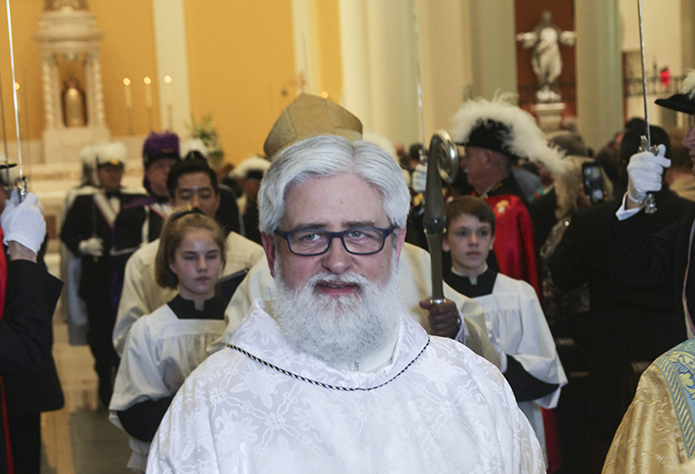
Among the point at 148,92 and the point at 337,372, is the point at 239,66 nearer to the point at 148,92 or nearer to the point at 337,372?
the point at 148,92

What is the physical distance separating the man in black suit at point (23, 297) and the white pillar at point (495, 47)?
7290 millimetres

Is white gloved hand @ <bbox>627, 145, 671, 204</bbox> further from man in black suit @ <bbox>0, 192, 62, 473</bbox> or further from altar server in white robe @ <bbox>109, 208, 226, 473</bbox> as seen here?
man in black suit @ <bbox>0, 192, 62, 473</bbox>

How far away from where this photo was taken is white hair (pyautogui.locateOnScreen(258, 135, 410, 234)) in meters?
1.88

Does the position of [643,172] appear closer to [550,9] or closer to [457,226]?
[457,226]

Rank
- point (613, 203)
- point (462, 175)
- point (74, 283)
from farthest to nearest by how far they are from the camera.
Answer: point (74, 283) < point (462, 175) < point (613, 203)

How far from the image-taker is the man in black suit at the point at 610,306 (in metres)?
4.08

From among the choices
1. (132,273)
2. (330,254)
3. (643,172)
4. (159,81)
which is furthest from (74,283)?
(159,81)

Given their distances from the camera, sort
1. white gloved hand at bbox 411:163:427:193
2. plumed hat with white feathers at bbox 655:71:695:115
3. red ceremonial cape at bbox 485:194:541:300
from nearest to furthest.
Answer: plumed hat with white feathers at bbox 655:71:695:115 < white gloved hand at bbox 411:163:427:193 < red ceremonial cape at bbox 485:194:541:300

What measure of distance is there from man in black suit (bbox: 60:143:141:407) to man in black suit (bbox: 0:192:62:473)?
10.8 ft

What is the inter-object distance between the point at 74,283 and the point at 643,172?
5.21 m

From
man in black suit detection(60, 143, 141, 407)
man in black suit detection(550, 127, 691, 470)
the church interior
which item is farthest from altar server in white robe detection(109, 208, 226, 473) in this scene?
the church interior

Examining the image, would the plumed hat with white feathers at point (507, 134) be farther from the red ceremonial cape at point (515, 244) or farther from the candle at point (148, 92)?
the candle at point (148, 92)

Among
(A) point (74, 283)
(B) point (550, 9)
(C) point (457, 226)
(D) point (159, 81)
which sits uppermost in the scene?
(B) point (550, 9)

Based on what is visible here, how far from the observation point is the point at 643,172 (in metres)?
3.10
